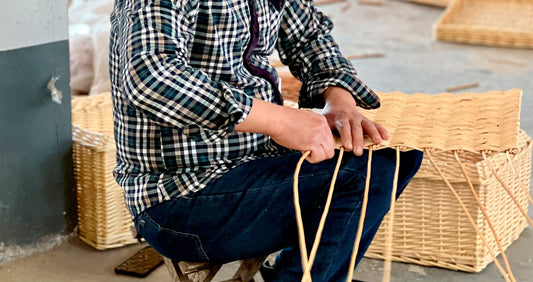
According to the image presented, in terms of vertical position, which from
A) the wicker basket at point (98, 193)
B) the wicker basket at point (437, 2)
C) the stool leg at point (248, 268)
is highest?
the stool leg at point (248, 268)

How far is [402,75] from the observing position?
4246mm

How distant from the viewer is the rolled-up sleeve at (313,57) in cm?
163

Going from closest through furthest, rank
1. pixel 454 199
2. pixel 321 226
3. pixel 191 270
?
pixel 321 226 → pixel 191 270 → pixel 454 199

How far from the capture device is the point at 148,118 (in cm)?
138

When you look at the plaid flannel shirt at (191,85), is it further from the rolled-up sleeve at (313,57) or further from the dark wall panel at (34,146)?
the dark wall panel at (34,146)

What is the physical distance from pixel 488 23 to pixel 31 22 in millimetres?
3823

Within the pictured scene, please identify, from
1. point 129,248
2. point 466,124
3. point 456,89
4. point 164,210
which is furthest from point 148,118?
point 456,89

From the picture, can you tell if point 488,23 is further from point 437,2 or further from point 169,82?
point 169,82

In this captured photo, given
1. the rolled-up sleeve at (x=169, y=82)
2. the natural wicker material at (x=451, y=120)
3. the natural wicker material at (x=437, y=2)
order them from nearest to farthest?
the rolled-up sleeve at (x=169, y=82), the natural wicker material at (x=451, y=120), the natural wicker material at (x=437, y=2)

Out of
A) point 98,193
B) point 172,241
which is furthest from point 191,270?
point 98,193

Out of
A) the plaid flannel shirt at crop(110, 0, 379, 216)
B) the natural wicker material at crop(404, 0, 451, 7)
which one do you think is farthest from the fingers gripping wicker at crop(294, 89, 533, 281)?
the natural wicker material at crop(404, 0, 451, 7)

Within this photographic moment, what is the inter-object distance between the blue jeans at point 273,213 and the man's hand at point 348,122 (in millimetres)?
49

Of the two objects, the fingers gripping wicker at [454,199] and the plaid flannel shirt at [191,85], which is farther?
the fingers gripping wicker at [454,199]

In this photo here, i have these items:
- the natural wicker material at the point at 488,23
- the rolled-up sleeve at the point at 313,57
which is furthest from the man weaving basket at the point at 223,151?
the natural wicker material at the point at 488,23
